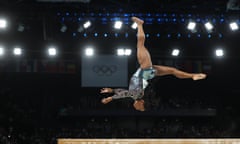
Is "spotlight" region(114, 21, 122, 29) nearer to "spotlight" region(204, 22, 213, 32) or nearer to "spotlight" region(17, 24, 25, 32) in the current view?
"spotlight" region(204, 22, 213, 32)

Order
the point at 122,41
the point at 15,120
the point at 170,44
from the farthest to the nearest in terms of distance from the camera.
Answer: the point at 15,120
the point at 170,44
the point at 122,41

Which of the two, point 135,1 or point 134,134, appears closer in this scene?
point 135,1

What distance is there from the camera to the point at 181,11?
11547 millimetres

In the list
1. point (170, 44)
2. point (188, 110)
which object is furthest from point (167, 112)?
point (170, 44)

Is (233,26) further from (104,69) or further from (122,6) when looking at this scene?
(104,69)

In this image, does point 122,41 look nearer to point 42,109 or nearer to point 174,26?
point 174,26

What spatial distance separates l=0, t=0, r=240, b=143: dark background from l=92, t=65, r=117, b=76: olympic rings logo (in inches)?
21.5

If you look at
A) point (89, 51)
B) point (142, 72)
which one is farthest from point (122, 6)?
point (142, 72)

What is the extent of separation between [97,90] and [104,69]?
3.33 metres

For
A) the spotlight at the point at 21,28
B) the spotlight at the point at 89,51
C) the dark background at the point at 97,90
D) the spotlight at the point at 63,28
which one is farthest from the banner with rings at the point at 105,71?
the spotlight at the point at 21,28

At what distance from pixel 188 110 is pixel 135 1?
5.76 m

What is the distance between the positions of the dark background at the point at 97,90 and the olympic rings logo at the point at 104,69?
545mm

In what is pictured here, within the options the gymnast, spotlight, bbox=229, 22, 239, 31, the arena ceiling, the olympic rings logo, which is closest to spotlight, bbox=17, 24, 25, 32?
the arena ceiling

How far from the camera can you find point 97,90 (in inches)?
642
